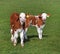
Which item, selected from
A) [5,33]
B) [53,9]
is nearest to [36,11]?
[53,9]

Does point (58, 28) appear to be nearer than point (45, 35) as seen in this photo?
No

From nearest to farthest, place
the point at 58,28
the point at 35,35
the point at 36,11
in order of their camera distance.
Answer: the point at 35,35, the point at 58,28, the point at 36,11

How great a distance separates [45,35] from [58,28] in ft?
7.87

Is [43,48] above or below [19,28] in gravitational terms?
below

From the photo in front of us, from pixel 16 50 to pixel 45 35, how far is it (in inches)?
135

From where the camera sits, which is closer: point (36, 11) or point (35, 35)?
point (35, 35)

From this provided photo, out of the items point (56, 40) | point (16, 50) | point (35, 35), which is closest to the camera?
point (16, 50)

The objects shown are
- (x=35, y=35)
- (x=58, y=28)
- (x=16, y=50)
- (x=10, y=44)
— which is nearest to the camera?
(x=16, y=50)

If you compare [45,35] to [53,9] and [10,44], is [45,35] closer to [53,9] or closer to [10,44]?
[10,44]

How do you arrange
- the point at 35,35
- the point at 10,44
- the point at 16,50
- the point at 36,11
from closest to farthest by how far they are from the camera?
the point at 16,50 < the point at 10,44 < the point at 35,35 < the point at 36,11

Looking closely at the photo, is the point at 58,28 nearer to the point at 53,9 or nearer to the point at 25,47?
the point at 25,47

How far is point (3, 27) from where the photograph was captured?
19.2m

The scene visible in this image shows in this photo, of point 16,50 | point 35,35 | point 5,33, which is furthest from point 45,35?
point 16,50

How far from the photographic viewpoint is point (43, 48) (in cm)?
1413
